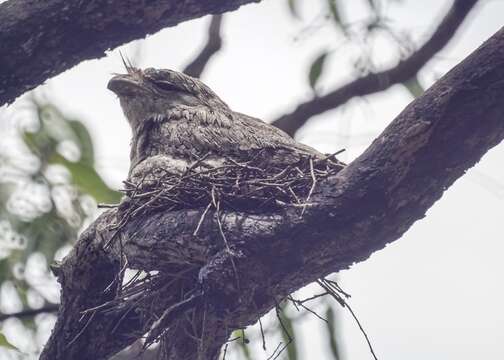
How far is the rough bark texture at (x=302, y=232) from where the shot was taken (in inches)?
107

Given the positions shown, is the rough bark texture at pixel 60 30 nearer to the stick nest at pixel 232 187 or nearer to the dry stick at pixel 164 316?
the stick nest at pixel 232 187

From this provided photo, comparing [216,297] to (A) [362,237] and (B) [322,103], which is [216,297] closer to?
(A) [362,237]

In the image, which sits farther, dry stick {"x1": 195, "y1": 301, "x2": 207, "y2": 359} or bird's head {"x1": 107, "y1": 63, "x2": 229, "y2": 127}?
bird's head {"x1": 107, "y1": 63, "x2": 229, "y2": 127}

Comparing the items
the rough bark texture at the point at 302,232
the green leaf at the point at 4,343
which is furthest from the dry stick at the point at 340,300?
the green leaf at the point at 4,343

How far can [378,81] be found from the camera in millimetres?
5906

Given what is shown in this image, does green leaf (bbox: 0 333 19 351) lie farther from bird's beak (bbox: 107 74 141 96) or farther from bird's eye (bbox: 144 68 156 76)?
bird's eye (bbox: 144 68 156 76)

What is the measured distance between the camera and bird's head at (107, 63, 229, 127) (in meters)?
4.64

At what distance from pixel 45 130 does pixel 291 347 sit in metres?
2.03

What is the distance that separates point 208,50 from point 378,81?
1211 millimetres

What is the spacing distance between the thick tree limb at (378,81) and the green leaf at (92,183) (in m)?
1.34

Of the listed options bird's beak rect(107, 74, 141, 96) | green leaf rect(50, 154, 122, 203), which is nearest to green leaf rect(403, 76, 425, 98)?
bird's beak rect(107, 74, 141, 96)

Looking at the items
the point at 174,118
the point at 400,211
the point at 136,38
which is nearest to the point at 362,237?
the point at 400,211

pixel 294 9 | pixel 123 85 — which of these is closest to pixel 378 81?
pixel 294 9

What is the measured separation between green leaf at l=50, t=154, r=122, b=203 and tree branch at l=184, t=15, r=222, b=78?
1418 mm
